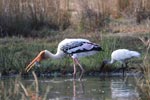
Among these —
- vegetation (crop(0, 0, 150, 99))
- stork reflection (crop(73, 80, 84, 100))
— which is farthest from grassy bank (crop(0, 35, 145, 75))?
stork reflection (crop(73, 80, 84, 100))

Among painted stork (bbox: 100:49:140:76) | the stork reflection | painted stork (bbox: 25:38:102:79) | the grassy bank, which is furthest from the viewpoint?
the grassy bank

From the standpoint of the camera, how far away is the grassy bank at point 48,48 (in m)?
15.0

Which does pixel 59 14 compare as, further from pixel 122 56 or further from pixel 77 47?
pixel 122 56

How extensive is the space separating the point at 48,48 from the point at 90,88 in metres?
5.01

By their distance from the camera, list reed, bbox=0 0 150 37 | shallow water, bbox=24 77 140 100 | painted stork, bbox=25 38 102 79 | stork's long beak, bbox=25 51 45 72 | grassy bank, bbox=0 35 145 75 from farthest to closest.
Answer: reed, bbox=0 0 150 37
grassy bank, bbox=0 35 145 75
painted stork, bbox=25 38 102 79
stork's long beak, bbox=25 51 45 72
shallow water, bbox=24 77 140 100

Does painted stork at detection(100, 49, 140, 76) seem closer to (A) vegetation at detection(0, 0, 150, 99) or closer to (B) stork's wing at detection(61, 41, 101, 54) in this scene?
(B) stork's wing at detection(61, 41, 101, 54)

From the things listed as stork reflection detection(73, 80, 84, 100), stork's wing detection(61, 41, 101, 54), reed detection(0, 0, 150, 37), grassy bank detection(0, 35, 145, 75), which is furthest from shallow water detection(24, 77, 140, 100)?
reed detection(0, 0, 150, 37)

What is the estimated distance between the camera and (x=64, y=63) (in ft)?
50.6

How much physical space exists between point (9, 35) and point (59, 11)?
1846 mm

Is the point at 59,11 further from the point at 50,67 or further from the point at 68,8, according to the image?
the point at 50,67

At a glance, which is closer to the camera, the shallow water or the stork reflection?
the shallow water

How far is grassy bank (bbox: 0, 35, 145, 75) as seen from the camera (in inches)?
592

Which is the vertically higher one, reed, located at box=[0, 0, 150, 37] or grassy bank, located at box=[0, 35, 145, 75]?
reed, located at box=[0, 0, 150, 37]

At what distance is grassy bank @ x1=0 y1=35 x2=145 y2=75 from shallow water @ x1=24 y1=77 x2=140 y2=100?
105 centimetres
